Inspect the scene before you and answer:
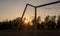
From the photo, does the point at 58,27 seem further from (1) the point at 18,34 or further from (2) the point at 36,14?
(1) the point at 18,34

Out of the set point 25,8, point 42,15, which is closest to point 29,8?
point 25,8

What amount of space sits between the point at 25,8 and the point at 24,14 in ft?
1.31

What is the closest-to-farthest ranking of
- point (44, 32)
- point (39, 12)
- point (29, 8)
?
point (44, 32)
point (39, 12)
point (29, 8)

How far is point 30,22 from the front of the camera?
14.8m

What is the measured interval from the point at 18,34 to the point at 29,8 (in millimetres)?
2205

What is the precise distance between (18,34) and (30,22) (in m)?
2.33

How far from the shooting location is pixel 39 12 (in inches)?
506

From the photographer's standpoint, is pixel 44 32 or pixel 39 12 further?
pixel 39 12

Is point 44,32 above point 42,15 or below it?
below

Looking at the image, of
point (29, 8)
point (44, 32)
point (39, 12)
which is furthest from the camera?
point (29, 8)

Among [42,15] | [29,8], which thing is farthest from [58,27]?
[29,8]

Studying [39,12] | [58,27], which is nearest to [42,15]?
[39,12]

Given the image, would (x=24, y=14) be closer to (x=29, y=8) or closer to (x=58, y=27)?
(x=29, y=8)

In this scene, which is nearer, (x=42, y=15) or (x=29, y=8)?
(x=42, y=15)
